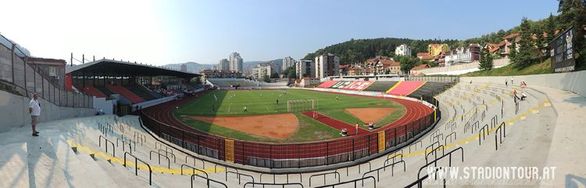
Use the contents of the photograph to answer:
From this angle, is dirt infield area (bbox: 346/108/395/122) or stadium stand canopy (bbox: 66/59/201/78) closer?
stadium stand canopy (bbox: 66/59/201/78)

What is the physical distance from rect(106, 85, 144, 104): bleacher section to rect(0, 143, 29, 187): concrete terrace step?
127 feet

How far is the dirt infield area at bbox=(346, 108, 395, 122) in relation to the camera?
119 feet

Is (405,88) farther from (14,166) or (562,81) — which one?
(14,166)

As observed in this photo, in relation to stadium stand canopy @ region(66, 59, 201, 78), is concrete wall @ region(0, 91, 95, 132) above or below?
below

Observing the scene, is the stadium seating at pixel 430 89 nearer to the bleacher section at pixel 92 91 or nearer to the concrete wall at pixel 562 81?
the concrete wall at pixel 562 81

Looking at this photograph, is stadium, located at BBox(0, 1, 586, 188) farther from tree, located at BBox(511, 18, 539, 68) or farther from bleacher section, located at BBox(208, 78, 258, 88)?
bleacher section, located at BBox(208, 78, 258, 88)

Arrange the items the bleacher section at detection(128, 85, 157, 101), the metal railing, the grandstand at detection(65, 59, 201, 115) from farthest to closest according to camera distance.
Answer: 1. the bleacher section at detection(128, 85, 157, 101)
2. the grandstand at detection(65, 59, 201, 115)
3. the metal railing

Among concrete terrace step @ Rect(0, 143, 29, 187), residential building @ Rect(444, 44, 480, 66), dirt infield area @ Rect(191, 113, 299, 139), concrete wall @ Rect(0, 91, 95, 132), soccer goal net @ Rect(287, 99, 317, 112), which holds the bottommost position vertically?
dirt infield area @ Rect(191, 113, 299, 139)

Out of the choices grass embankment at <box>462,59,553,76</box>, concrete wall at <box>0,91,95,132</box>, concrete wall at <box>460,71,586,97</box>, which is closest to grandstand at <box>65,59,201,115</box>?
concrete wall at <box>0,91,95,132</box>

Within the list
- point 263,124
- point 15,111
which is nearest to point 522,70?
point 263,124

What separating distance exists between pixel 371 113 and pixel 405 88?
29.2 metres

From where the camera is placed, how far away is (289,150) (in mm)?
19656

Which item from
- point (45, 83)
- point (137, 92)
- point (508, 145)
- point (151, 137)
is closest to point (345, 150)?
point (508, 145)

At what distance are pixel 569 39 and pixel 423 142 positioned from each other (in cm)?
1063
